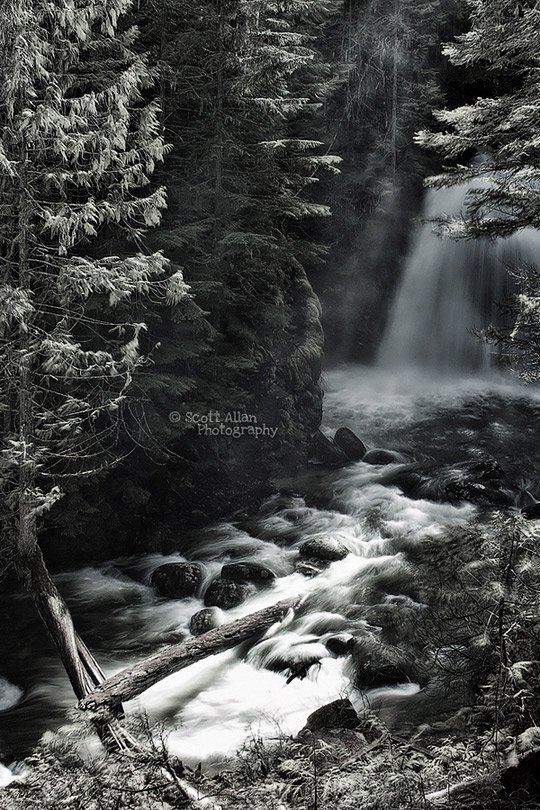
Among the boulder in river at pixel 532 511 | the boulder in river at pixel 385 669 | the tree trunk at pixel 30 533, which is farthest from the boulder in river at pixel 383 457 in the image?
the tree trunk at pixel 30 533

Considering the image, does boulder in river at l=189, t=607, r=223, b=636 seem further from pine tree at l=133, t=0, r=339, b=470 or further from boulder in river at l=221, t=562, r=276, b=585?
pine tree at l=133, t=0, r=339, b=470

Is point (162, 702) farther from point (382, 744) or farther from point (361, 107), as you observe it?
point (361, 107)

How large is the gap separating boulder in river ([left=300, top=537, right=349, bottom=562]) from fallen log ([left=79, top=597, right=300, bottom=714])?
7.11 ft

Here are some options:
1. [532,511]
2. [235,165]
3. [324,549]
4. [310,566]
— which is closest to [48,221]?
[310,566]

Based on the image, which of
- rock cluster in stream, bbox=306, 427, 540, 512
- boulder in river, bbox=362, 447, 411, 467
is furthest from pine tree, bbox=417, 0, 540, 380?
boulder in river, bbox=362, 447, 411, 467

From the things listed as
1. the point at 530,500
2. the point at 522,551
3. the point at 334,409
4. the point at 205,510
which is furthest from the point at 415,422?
the point at 522,551

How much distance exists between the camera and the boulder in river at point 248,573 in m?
9.55

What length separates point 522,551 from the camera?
423 cm

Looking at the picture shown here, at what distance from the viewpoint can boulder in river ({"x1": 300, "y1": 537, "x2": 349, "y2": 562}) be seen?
10164 mm

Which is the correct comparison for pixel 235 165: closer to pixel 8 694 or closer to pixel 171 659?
pixel 171 659

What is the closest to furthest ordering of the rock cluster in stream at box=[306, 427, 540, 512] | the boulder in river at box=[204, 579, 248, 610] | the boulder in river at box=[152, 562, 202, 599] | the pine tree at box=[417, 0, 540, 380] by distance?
the pine tree at box=[417, 0, 540, 380] → the boulder in river at box=[204, 579, 248, 610] → the boulder in river at box=[152, 562, 202, 599] → the rock cluster in stream at box=[306, 427, 540, 512]

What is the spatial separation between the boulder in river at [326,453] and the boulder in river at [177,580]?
5.70 metres

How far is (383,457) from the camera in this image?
14.7 m

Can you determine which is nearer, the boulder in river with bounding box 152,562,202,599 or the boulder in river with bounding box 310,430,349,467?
the boulder in river with bounding box 152,562,202,599
